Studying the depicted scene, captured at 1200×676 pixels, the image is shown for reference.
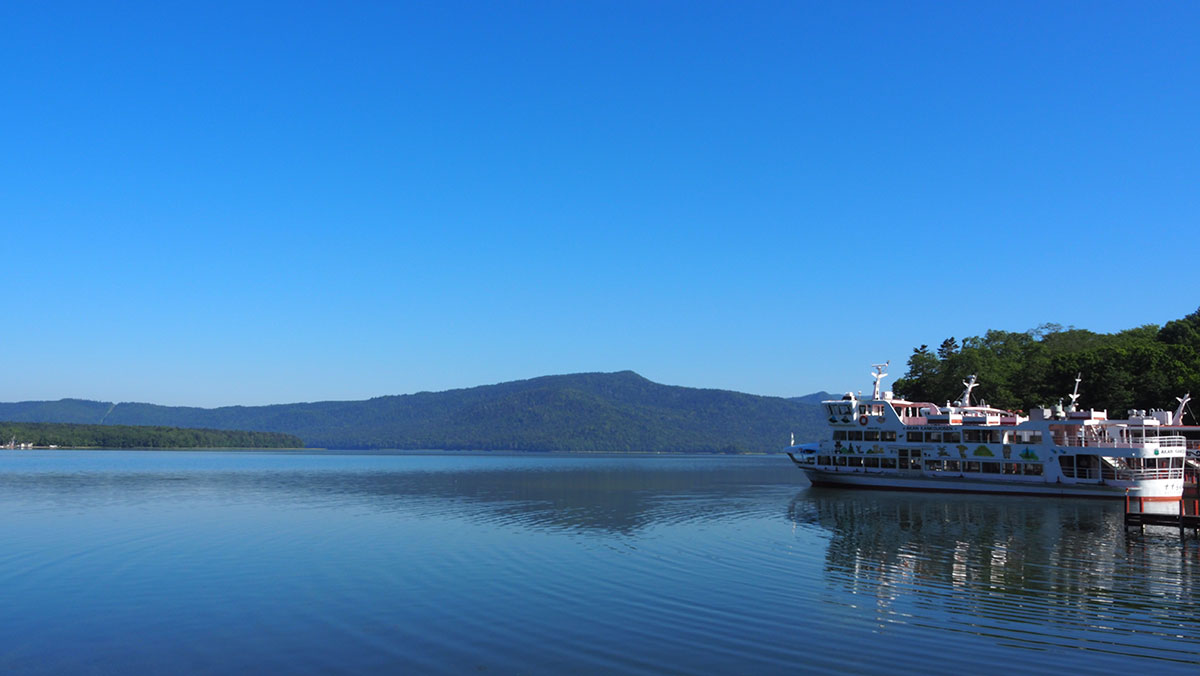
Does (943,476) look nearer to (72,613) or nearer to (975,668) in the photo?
(975,668)

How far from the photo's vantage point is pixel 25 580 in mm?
32656

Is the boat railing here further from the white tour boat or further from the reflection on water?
the reflection on water

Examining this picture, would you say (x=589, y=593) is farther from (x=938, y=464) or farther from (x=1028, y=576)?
(x=938, y=464)

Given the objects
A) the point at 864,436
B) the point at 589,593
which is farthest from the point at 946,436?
the point at 589,593

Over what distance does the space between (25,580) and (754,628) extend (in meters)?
28.6

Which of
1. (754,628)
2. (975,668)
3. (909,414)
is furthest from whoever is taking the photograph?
(909,414)

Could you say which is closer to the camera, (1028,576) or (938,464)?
(1028,576)

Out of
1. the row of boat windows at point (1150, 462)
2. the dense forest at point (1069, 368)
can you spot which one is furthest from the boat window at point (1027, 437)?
the dense forest at point (1069, 368)

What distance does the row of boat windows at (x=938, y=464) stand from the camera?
7738cm

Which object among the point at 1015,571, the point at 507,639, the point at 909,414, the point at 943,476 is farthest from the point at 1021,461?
the point at 507,639

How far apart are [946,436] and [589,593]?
6216cm

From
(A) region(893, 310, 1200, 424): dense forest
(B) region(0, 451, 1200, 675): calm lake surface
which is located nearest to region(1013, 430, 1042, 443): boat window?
(B) region(0, 451, 1200, 675): calm lake surface

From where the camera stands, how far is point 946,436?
8144 cm

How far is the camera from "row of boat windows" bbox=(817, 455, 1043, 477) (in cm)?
7738
